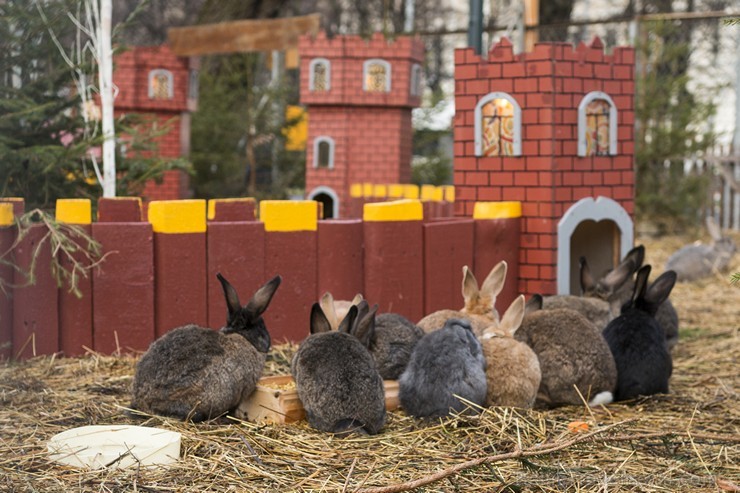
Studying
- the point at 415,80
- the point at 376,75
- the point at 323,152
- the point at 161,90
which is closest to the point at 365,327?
the point at 376,75

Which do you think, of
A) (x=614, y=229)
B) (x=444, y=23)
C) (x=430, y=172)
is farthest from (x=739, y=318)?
(x=444, y=23)

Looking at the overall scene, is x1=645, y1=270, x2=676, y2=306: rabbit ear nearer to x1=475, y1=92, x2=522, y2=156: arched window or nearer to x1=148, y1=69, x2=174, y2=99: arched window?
x1=475, y1=92, x2=522, y2=156: arched window

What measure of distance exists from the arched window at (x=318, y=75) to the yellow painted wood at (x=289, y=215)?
25.6 ft

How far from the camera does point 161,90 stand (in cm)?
1567

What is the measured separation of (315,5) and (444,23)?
408 centimetres

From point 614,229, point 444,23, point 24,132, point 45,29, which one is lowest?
point 614,229

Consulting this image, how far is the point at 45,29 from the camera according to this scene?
812 centimetres

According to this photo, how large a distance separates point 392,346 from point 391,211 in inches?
70.1

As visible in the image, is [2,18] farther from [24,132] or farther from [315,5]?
[315,5]

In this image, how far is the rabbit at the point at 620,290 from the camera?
7527 millimetres

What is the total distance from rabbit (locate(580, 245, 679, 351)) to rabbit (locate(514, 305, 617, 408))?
141 cm

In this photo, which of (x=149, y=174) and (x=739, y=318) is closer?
(x=149, y=174)

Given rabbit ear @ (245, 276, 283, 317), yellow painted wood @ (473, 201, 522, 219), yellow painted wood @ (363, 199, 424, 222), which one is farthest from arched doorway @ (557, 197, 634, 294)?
rabbit ear @ (245, 276, 283, 317)

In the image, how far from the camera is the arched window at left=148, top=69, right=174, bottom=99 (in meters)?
15.7
